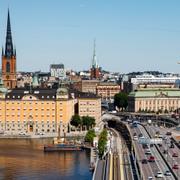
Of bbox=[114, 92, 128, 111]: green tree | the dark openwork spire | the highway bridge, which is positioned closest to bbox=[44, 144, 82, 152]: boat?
the highway bridge

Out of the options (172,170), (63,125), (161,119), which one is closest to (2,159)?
(172,170)

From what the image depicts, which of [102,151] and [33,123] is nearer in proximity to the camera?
[102,151]

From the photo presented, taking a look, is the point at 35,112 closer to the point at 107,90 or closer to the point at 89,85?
the point at 89,85

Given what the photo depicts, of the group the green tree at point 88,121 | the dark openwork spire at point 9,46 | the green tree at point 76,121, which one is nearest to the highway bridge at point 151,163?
the green tree at point 88,121

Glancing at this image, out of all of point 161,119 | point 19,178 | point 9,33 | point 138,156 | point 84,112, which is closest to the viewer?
point 19,178

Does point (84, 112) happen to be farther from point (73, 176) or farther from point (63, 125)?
point (73, 176)

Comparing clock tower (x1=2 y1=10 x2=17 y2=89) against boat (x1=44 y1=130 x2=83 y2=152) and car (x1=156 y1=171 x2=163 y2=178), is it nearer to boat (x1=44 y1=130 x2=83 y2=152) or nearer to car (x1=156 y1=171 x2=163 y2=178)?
boat (x1=44 y1=130 x2=83 y2=152)

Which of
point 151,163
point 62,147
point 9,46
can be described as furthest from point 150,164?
point 9,46
